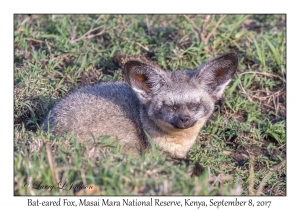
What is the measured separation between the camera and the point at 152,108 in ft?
21.3

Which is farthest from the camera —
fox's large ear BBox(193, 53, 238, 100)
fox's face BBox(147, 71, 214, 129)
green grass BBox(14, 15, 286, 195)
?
green grass BBox(14, 15, 286, 195)

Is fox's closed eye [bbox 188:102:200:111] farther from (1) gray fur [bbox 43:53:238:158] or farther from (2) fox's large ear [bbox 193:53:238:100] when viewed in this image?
(2) fox's large ear [bbox 193:53:238:100]

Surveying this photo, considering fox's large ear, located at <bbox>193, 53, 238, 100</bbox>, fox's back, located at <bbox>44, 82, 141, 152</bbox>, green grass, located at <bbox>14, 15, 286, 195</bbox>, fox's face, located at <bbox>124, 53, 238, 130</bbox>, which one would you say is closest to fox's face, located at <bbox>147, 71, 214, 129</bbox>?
fox's face, located at <bbox>124, 53, 238, 130</bbox>

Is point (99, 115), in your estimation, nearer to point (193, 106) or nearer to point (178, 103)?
point (178, 103)

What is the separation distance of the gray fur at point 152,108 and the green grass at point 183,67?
0.45 m

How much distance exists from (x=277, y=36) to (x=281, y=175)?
9.89 feet

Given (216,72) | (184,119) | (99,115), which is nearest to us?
(184,119)

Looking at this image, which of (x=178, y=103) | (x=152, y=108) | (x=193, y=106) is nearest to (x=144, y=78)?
(x=152, y=108)

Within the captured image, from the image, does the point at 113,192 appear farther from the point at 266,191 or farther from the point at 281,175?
the point at 281,175

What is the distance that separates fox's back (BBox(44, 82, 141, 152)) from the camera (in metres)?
6.32

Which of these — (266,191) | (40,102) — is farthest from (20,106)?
(266,191)

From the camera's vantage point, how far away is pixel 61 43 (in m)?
8.61

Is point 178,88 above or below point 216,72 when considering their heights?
below

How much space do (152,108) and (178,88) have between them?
0.41 meters
